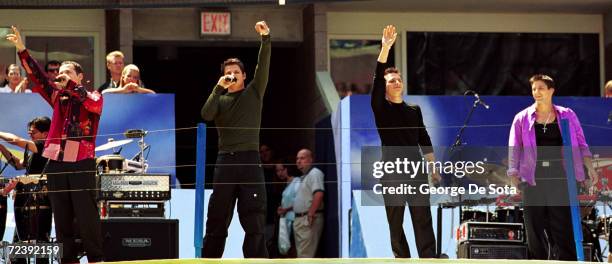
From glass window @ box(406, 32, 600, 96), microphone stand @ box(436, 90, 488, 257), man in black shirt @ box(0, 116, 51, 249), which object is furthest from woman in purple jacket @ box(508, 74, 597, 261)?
glass window @ box(406, 32, 600, 96)

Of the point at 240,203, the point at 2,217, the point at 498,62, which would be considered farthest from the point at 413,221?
the point at 498,62

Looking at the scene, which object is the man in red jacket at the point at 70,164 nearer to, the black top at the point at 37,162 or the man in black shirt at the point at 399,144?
the black top at the point at 37,162

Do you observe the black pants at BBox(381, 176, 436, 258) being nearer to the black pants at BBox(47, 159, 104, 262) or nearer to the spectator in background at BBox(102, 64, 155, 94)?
the black pants at BBox(47, 159, 104, 262)

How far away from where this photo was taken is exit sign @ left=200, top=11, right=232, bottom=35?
1605 cm

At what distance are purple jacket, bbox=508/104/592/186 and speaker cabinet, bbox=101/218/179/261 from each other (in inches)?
106

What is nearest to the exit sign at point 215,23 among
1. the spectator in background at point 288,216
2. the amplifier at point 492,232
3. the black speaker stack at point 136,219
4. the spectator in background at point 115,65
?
the spectator in background at point 288,216

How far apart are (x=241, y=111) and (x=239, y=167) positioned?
0.44 meters

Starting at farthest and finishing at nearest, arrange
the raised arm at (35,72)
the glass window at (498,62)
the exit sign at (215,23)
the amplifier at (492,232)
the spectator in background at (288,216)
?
the glass window at (498,62) → the exit sign at (215,23) → the spectator in background at (288,216) → the amplifier at (492,232) → the raised arm at (35,72)

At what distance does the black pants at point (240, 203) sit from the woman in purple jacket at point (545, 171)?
199 centimetres

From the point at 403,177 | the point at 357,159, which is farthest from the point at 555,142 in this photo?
the point at 357,159

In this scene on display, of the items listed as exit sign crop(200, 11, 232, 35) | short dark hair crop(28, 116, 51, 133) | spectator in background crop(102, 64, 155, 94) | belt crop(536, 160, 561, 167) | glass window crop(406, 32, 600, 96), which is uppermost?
exit sign crop(200, 11, 232, 35)

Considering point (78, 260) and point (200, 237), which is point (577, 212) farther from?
point (78, 260)

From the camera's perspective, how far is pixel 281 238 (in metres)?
13.2

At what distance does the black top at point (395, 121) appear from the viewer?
10.0 m
